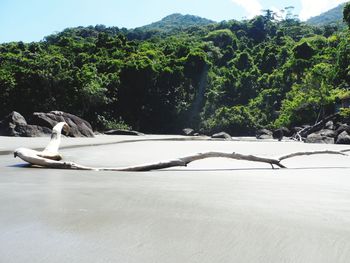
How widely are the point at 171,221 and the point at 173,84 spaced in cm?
4173

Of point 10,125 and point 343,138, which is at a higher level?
point 10,125

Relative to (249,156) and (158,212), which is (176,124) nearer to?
(249,156)

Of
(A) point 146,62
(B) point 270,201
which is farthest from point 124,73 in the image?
(B) point 270,201

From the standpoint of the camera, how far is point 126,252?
176 centimetres

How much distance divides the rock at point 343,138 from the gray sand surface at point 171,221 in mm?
15935

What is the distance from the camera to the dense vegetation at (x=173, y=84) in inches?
1251

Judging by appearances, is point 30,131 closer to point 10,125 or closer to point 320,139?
point 10,125

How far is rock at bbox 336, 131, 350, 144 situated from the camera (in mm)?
18998

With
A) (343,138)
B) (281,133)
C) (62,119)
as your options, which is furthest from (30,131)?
(281,133)

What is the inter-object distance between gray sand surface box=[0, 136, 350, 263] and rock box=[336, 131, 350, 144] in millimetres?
15935

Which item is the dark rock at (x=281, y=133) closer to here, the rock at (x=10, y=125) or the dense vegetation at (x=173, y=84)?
the dense vegetation at (x=173, y=84)

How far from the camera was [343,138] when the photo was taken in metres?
19.2

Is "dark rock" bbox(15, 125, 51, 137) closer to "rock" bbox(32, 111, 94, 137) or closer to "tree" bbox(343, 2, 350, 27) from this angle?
"rock" bbox(32, 111, 94, 137)

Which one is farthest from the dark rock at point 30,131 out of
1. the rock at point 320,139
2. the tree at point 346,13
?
the tree at point 346,13
